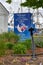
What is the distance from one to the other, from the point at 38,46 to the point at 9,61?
17.9ft

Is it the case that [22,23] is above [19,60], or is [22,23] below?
above

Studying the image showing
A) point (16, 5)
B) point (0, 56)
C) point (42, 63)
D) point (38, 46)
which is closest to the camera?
point (42, 63)

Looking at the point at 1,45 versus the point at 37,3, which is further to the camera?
the point at 1,45

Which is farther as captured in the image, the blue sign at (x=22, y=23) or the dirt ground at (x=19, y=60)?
the blue sign at (x=22, y=23)

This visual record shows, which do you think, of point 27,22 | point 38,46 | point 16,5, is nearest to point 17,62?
point 38,46

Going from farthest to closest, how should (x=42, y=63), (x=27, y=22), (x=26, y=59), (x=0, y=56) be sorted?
1. (x=27, y=22)
2. (x=0, y=56)
3. (x=26, y=59)
4. (x=42, y=63)

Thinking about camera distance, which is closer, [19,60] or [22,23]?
[19,60]

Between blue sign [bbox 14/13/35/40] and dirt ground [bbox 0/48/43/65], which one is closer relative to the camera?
dirt ground [bbox 0/48/43/65]

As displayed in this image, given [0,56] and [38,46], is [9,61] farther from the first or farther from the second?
[38,46]

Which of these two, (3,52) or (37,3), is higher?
(37,3)

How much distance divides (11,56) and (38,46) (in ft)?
14.1

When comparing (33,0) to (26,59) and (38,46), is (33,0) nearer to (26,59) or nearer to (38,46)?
(26,59)

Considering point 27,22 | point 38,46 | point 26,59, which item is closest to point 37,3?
point 26,59

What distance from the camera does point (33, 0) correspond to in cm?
1087
